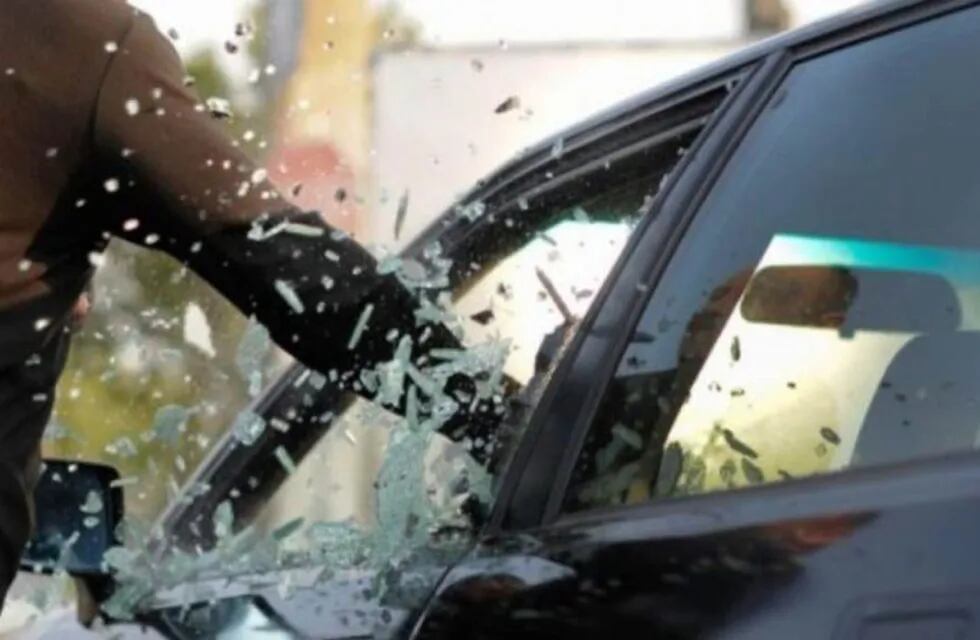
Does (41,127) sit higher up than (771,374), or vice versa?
(41,127)

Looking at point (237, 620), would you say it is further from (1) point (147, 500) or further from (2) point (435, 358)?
(1) point (147, 500)

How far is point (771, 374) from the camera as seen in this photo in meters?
2.66

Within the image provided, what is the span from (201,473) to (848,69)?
1.57 meters

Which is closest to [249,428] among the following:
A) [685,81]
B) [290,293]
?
[290,293]

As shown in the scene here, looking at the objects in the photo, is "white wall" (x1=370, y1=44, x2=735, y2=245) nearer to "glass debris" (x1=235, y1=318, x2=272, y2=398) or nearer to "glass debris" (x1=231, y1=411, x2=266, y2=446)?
"glass debris" (x1=235, y1=318, x2=272, y2=398)

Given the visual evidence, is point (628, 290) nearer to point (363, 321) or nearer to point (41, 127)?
point (363, 321)

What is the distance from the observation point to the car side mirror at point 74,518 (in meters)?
3.34

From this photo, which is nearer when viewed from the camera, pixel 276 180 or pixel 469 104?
pixel 276 180

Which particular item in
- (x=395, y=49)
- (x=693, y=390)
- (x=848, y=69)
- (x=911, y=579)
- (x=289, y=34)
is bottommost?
(x=911, y=579)

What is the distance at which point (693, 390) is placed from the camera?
107 inches

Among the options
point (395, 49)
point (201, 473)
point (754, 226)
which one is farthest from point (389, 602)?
point (395, 49)

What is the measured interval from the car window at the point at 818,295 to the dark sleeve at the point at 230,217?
0.52 meters

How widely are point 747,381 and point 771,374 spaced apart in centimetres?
3

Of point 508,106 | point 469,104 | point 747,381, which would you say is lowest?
point 747,381
